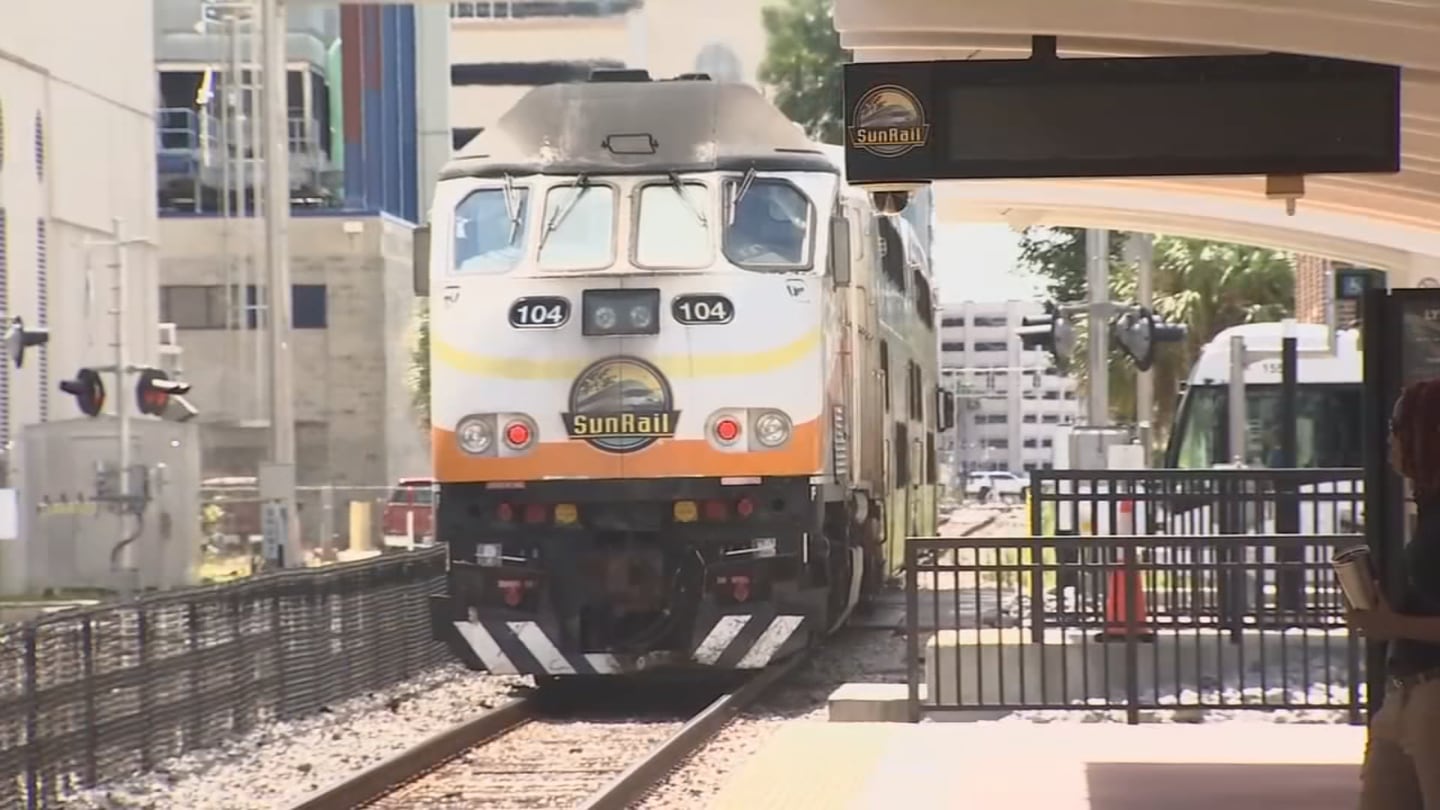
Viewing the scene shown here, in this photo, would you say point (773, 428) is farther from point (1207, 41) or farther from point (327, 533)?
point (327, 533)

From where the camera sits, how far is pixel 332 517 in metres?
44.6

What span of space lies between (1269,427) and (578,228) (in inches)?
457

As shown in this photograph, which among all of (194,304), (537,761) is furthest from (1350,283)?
(194,304)

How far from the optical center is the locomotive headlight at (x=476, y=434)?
15.4 meters

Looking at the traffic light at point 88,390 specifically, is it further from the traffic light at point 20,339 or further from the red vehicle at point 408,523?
the red vehicle at point 408,523

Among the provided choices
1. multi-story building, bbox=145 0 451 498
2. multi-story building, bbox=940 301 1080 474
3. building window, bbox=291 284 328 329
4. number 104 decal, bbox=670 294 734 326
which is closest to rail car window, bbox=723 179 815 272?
number 104 decal, bbox=670 294 734 326

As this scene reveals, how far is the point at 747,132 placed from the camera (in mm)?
16000

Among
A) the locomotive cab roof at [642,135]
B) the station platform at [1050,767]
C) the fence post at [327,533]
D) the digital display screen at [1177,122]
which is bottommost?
the fence post at [327,533]

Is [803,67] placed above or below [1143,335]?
above

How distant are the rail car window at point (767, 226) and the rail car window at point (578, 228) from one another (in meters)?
0.82

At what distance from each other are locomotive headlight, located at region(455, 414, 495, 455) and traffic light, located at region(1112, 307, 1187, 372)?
10724mm

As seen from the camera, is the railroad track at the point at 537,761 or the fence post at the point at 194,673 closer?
the railroad track at the point at 537,761

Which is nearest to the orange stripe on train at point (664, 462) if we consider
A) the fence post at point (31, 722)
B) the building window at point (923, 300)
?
the fence post at point (31, 722)

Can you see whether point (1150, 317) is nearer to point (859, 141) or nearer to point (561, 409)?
point (561, 409)
